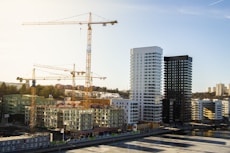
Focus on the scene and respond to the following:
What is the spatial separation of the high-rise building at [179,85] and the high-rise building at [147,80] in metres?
10.2

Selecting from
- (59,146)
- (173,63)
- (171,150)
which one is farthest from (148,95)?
(59,146)

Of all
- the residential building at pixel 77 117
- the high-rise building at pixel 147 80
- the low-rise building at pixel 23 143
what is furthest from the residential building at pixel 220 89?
the low-rise building at pixel 23 143

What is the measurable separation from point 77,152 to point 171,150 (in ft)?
39.9

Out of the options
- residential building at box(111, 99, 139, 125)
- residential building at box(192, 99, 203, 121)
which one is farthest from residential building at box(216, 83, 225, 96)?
residential building at box(111, 99, 139, 125)

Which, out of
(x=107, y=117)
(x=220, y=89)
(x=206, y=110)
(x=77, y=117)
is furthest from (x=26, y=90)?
(x=220, y=89)

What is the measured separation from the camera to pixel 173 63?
8500 centimetres

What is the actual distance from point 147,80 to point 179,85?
537 inches

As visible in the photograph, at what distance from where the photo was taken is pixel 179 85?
3290 inches

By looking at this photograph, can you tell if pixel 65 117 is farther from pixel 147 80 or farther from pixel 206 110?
pixel 206 110

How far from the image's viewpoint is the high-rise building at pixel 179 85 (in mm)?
82644

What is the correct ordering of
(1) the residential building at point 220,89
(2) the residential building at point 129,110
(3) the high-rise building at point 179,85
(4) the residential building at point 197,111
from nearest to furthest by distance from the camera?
1. (2) the residential building at point 129,110
2. (3) the high-rise building at point 179,85
3. (4) the residential building at point 197,111
4. (1) the residential building at point 220,89

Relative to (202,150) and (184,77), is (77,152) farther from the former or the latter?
(184,77)

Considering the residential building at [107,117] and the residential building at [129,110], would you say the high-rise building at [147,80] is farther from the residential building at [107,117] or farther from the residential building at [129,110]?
the residential building at [107,117]

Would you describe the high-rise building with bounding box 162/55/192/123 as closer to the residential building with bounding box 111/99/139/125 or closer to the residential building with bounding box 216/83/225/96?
the residential building with bounding box 111/99/139/125
